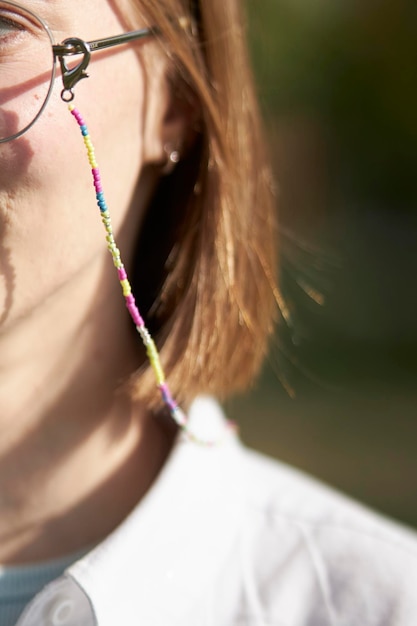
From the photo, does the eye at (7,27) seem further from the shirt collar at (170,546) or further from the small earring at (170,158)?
the shirt collar at (170,546)

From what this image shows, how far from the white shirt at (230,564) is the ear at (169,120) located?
0.58 metres

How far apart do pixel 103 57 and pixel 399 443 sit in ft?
11.9

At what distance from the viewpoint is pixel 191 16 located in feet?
5.51

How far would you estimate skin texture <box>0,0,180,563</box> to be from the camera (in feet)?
4.58

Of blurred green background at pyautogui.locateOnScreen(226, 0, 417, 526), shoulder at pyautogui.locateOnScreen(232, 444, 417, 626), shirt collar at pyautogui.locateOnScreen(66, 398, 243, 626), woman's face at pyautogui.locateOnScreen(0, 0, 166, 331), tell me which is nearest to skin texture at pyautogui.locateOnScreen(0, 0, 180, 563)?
woman's face at pyautogui.locateOnScreen(0, 0, 166, 331)

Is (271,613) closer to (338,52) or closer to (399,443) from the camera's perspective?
(399,443)

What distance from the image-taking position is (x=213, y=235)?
1.79 meters

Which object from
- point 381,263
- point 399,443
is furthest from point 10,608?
point 381,263

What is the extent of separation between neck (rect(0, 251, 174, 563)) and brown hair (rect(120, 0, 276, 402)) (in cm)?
11

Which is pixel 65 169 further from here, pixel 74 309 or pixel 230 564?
pixel 230 564

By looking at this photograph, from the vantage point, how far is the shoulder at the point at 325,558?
1.50 metres

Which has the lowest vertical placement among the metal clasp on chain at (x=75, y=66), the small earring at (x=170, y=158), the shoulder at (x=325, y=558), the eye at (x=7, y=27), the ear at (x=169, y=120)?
the shoulder at (x=325, y=558)

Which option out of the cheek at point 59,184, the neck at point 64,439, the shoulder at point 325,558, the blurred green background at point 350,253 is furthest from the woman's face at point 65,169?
the blurred green background at point 350,253

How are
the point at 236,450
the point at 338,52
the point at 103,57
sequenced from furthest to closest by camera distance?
the point at 338,52 < the point at 236,450 < the point at 103,57
